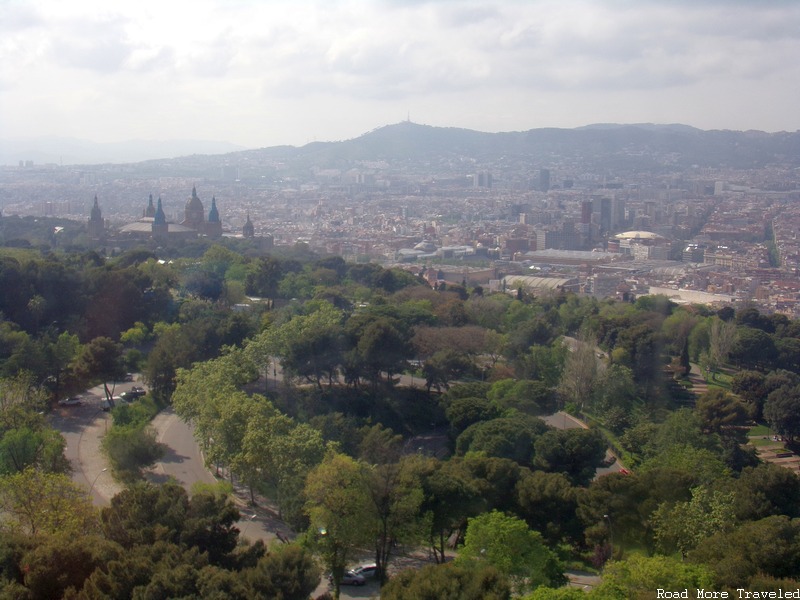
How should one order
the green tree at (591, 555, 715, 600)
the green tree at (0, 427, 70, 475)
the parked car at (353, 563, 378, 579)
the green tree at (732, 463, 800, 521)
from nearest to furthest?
the green tree at (591, 555, 715, 600) < the parked car at (353, 563, 378, 579) < the green tree at (732, 463, 800, 521) < the green tree at (0, 427, 70, 475)

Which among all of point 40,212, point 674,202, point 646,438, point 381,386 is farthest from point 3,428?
point 674,202

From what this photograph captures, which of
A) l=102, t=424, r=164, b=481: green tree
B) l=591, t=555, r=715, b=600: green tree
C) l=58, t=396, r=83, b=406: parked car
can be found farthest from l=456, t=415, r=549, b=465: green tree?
l=58, t=396, r=83, b=406: parked car

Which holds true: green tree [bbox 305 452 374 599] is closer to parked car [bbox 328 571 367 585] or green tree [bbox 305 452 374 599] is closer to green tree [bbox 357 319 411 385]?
parked car [bbox 328 571 367 585]

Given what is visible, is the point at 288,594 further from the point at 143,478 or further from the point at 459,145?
the point at 459,145

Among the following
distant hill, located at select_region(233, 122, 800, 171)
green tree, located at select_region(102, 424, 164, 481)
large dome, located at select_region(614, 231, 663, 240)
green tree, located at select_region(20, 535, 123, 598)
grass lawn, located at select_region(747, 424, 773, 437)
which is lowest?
grass lawn, located at select_region(747, 424, 773, 437)

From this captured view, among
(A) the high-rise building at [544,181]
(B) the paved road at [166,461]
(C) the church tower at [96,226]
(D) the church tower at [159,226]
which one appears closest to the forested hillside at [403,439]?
(B) the paved road at [166,461]

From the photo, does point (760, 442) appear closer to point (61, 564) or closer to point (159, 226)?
point (61, 564)
